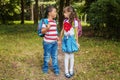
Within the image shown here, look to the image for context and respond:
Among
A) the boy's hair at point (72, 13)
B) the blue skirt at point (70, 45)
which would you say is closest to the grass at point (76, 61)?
the blue skirt at point (70, 45)

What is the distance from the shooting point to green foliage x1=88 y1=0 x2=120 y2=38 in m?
13.8

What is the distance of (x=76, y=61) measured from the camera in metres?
10.9

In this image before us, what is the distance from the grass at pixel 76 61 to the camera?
9.56 m

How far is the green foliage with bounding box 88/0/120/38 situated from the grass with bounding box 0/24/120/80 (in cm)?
102

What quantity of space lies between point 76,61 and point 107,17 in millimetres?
4180

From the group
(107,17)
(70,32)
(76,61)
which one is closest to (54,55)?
(70,32)

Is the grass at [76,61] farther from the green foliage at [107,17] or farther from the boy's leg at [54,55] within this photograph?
the green foliage at [107,17]

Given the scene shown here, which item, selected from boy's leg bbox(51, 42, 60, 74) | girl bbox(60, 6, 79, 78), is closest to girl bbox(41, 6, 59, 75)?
boy's leg bbox(51, 42, 60, 74)

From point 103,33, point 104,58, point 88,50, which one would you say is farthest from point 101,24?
point 104,58

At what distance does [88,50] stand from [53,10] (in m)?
3.91

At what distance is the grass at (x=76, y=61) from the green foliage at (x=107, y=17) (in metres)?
1.02

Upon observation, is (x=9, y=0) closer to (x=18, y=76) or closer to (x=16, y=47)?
(x=16, y=47)

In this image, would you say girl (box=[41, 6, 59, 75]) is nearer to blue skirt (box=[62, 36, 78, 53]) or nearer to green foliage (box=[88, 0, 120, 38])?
blue skirt (box=[62, 36, 78, 53])

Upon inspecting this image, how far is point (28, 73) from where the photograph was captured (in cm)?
956
